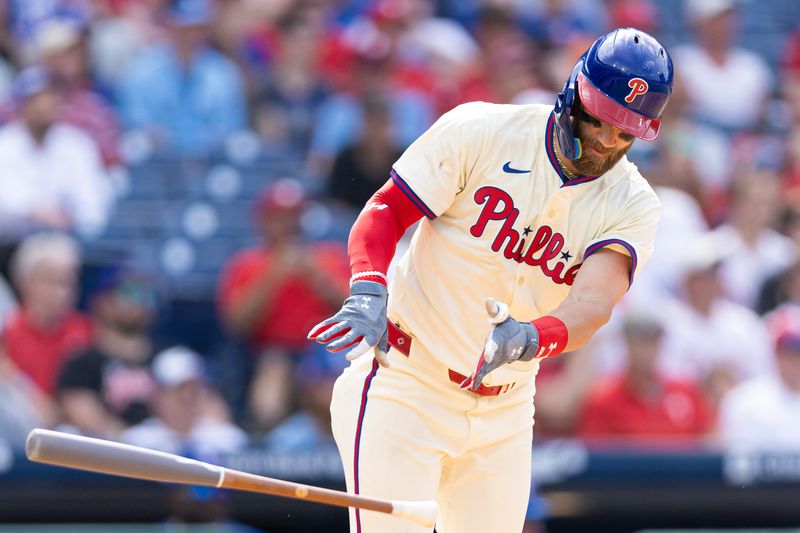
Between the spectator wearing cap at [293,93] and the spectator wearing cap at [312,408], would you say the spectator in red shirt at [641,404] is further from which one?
the spectator wearing cap at [293,93]

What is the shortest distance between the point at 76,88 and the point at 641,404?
422 cm

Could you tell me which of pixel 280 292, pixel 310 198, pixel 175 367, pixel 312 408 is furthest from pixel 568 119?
pixel 310 198

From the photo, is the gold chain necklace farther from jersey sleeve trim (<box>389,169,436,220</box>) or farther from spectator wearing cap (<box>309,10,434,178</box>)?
spectator wearing cap (<box>309,10,434,178</box>)

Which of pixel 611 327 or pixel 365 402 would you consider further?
pixel 611 327

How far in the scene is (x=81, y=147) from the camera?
7996 mm

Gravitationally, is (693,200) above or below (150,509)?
above

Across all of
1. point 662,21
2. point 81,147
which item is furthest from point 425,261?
point 662,21

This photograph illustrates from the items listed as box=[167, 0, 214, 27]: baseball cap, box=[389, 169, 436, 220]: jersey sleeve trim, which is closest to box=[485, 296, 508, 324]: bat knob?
box=[389, 169, 436, 220]: jersey sleeve trim

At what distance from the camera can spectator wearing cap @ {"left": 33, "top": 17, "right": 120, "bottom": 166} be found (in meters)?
8.23

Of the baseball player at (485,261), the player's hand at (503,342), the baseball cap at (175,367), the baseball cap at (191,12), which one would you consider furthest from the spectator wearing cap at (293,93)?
the player's hand at (503,342)

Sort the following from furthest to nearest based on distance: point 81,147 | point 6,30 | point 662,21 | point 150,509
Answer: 1. point 662,21
2. point 6,30
3. point 81,147
4. point 150,509

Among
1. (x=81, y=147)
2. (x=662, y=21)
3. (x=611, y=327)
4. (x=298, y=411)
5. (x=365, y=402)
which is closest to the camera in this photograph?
(x=365, y=402)

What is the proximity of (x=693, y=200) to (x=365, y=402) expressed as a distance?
16.9 ft

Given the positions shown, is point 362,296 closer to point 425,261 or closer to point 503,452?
point 425,261
